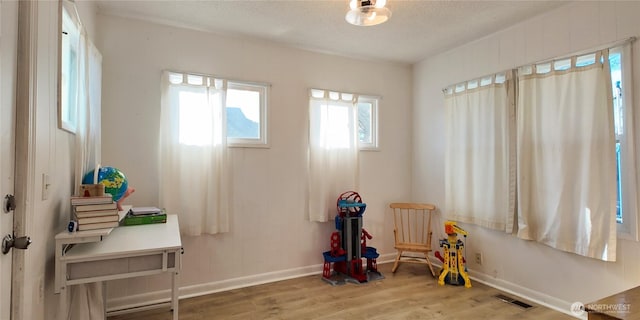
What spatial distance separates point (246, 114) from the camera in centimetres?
340

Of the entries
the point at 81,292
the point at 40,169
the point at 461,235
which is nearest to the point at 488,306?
the point at 461,235

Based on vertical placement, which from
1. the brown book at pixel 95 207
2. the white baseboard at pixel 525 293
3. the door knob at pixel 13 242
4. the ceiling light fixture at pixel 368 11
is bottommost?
the white baseboard at pixel 525 293

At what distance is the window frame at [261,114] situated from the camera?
329 cm

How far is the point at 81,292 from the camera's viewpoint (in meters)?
1.95

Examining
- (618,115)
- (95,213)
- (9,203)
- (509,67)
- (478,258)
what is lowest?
(478,258)

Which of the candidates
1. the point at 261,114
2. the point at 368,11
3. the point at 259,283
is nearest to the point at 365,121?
the point at 261,114

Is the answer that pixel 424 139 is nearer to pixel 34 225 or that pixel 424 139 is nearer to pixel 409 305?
pixel 409 305

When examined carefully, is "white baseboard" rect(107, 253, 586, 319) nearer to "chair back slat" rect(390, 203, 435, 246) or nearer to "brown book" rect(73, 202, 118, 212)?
"chair back slat" rect(390, 203, 435, 246)

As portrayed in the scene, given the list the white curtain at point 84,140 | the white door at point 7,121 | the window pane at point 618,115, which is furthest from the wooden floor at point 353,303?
the white door at point 7,121

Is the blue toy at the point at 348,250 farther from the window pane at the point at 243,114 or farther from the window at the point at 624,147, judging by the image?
the window at the point at 624,147

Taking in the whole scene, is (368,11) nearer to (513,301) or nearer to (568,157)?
(568,157)

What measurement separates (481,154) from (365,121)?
140 cm

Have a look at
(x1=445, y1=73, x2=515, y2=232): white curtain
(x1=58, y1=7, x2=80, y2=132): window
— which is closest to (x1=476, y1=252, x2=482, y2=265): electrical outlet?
(x1=445, y1=73, x2=515, y2=232): white curtain

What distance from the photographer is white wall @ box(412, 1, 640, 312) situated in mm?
2396
